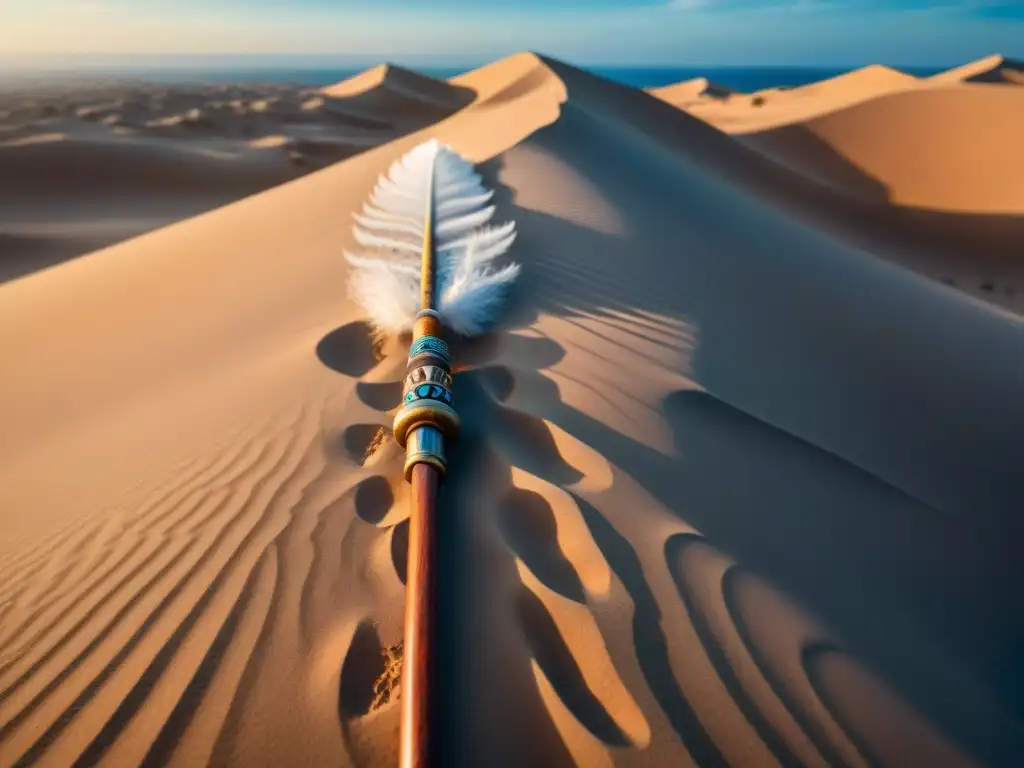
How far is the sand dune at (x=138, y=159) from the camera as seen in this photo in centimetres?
988

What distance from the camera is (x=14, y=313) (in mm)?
3973

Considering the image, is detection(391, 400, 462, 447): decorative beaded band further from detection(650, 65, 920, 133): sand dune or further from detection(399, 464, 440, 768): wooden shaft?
detection(650, 65, 920, 133): sand dune

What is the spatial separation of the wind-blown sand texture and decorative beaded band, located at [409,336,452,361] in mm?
249

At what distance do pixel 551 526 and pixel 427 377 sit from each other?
0.59 m

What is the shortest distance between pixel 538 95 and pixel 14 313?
7.07m

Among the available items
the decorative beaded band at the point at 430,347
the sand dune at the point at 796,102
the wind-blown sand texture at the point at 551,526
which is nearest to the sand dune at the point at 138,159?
the wind-blown sand texture at the point at 551,526

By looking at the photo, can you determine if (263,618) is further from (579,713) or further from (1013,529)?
(1013,529)

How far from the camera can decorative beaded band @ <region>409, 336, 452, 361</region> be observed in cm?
198

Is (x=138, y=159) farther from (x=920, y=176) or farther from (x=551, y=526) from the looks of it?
(x=920, y=176)

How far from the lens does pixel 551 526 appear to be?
5.50 feet

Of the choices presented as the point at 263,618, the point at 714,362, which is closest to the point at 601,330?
the point at 714,362

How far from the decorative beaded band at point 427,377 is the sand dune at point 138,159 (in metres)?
8.49

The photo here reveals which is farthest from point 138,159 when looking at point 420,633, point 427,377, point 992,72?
point 992,72

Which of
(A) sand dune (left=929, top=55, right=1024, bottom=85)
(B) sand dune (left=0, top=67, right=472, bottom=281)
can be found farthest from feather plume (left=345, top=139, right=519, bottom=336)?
(A) sand dune (left=929, top=55, right=1024, bottom=85)
